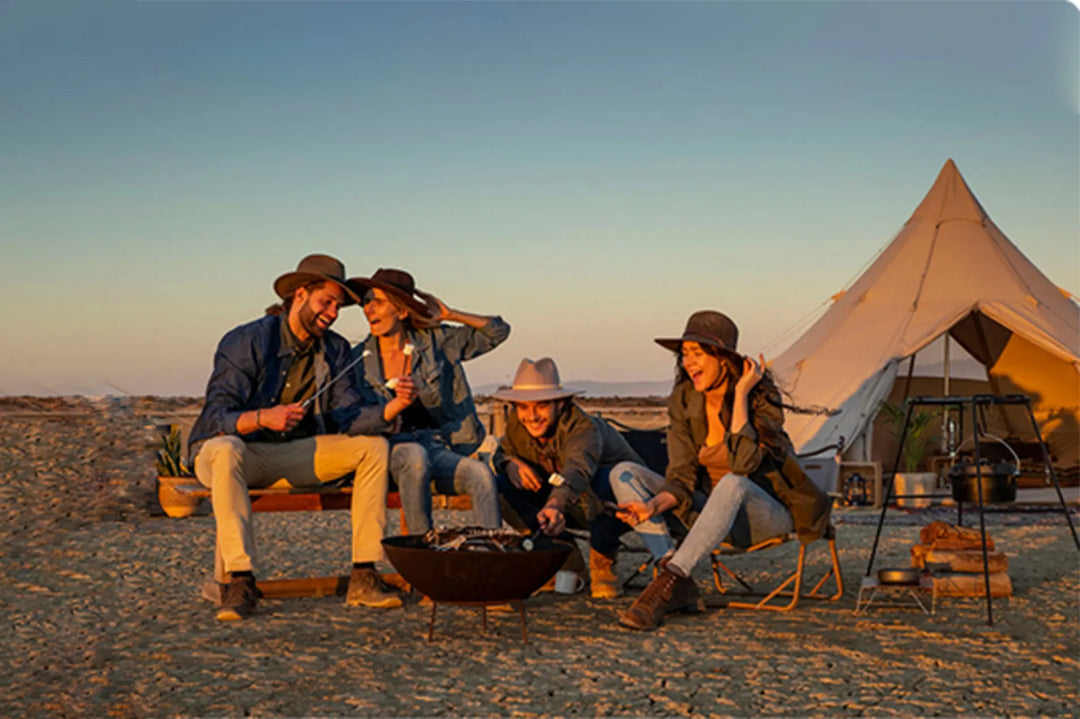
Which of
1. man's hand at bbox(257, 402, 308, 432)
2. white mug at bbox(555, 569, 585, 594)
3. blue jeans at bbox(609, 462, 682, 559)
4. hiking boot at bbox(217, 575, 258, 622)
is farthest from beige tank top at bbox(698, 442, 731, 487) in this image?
hiking boot at bbox(217, 575, 258, 622)

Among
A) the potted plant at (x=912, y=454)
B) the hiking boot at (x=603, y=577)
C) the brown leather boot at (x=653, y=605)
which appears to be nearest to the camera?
the brown leather boot at (x=653, y=605)

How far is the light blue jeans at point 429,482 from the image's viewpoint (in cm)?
495

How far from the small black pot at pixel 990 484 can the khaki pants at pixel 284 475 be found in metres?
2.67

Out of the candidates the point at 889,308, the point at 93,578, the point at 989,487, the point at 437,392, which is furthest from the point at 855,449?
the point at 93,578

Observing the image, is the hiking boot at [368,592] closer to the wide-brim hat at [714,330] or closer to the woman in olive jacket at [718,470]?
the woman in olive jacket at [718,470]

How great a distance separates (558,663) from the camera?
154 inches

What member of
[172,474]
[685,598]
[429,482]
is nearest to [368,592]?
[429,482]

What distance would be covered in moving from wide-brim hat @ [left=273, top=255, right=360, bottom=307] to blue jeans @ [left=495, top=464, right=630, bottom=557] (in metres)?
1.10

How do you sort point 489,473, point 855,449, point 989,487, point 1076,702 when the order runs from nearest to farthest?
point 1076,702 → point 489,473 → point 989,487 → point 855,449

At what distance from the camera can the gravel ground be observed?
346cm

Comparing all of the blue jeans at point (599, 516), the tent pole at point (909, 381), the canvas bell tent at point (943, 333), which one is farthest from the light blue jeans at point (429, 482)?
the tent pole at point (909, 381)

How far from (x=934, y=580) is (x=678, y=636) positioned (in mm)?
1392

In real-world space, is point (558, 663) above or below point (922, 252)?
below

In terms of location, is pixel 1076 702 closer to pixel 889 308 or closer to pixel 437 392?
pixel 437 392
